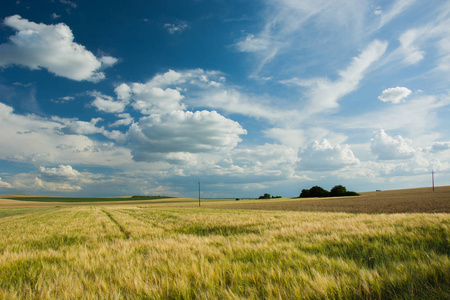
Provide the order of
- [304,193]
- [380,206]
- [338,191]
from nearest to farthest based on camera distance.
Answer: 1. [380,206]
2. [338,191]
3. [304,193]

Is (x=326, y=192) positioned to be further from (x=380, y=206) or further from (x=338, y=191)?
(x=380, y=206)

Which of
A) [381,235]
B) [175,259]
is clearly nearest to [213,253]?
[175,259]

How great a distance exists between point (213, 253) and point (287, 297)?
2.49 metres

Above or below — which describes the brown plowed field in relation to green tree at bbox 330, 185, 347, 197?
above

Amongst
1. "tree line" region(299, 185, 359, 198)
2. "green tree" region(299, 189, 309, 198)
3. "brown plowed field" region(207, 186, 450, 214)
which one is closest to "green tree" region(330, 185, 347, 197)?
"tree line" region(299, 185, 359, 198)

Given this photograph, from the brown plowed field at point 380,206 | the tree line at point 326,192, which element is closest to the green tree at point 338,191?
the tree line at point 326,192

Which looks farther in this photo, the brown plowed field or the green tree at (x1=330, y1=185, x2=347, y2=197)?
the green tree at (x1=330, y1=185, x2=347, y2=197)

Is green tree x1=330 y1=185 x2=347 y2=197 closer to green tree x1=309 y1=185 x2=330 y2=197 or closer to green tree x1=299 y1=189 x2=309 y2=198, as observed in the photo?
green tree x1=309 y1=185 x2=330 y2=197

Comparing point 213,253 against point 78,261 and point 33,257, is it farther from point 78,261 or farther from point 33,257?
point 33,257

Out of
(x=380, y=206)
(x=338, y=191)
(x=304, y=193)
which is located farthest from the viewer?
(x=304, y=193)

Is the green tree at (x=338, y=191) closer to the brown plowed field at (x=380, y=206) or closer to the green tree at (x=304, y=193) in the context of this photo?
the green tree at (x=304, y=193)

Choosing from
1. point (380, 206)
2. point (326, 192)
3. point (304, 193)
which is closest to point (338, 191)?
point (326, 192)

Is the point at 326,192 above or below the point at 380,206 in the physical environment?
below

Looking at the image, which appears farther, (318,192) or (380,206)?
(318,192)
